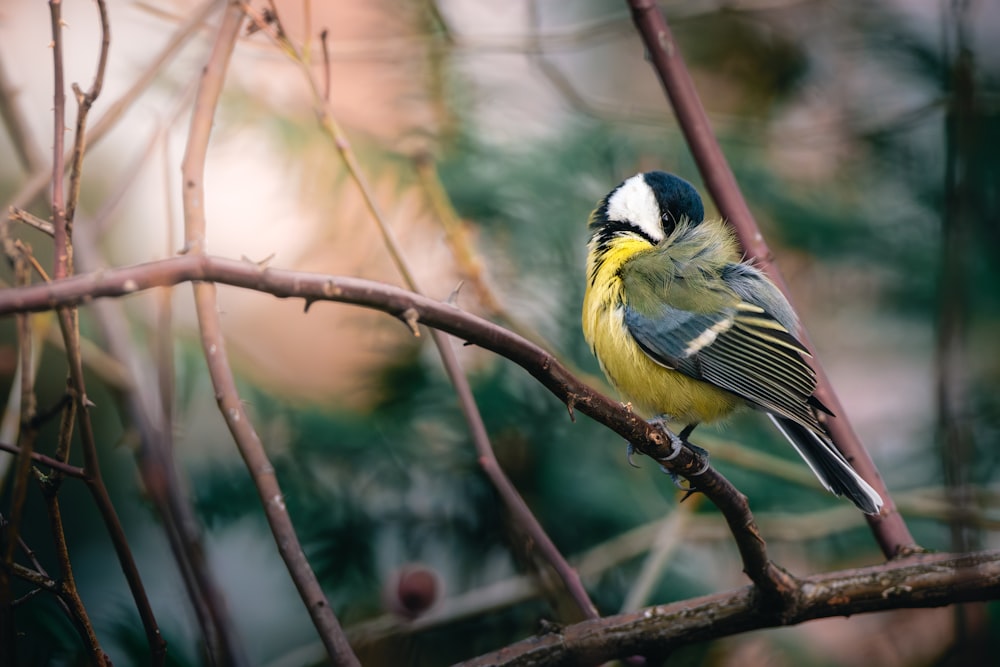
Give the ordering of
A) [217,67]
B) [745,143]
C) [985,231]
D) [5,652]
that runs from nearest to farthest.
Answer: [5,652], [217,67], [985,231], [745,143]

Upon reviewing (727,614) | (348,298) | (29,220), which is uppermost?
(29,220)

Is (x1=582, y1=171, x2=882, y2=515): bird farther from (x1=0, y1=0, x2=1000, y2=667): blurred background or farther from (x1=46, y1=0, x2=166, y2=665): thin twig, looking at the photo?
(x1=46, y1=0, x2=166, y2=665): thin twig

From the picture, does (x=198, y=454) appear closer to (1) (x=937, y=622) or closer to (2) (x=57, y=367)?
(2) (x=57, y=367)

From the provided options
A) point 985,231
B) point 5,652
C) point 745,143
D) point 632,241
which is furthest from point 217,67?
point 985,231

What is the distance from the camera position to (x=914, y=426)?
136 centimetres

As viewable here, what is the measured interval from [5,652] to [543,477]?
0.69m

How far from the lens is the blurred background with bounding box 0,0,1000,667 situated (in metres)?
1.06

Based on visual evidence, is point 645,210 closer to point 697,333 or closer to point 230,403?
point 697,333

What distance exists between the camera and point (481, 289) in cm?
108

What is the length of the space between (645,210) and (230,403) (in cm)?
67

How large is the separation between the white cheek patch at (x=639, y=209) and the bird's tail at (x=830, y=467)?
0.29 metres

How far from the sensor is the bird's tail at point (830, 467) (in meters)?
0.88

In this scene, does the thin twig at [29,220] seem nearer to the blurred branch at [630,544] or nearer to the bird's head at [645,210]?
the blurred branch at [630,544]

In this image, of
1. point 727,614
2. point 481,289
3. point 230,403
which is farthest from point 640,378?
point 230,403
